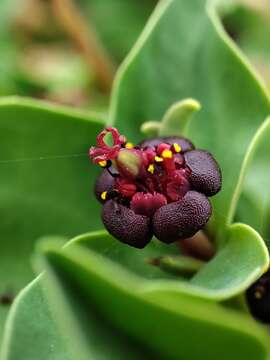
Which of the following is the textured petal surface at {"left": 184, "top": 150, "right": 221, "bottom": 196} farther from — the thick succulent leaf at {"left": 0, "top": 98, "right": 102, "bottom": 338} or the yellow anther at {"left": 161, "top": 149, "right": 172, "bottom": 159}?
the thick succulent leaf at {"left": 0, "top": 98, "right": 102, "bottom": 338}

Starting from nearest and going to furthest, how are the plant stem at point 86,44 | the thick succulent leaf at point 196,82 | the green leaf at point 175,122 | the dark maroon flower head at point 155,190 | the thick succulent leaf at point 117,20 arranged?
the dark maroon flower head at point 155,190
the green leaf at point 175,122
the thick succulent leaf at point 196,82
the plant stem at point 86,44
the thick succulent leaf at point 117,20

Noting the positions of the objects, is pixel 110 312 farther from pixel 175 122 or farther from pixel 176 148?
pixel 175 122

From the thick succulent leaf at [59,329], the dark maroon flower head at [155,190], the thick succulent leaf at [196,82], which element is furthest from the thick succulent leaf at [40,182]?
the thick succulent leaf at [59,329]

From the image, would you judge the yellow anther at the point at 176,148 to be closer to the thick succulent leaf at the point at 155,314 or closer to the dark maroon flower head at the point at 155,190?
the dark maroon flower head at the point at 155,190

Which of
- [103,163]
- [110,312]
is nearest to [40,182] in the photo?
[103,163]

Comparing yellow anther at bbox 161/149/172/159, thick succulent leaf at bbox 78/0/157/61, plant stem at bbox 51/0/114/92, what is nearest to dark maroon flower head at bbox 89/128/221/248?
yellow anther at bbox 161/149/172/159
